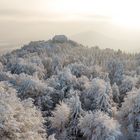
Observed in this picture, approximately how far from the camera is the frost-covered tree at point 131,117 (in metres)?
61.4

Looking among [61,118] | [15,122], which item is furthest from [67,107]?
[15,122]

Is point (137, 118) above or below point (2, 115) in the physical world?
below

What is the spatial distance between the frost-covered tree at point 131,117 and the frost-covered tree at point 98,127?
14.0 ft

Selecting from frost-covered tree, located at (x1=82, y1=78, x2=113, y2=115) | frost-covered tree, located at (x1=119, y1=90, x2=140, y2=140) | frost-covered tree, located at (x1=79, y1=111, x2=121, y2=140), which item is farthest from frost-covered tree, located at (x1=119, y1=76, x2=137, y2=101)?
frost-covered tree, located at (x1=79, y1=111, x2=121, y2=140)

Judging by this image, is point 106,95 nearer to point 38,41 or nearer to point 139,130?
point 139,130

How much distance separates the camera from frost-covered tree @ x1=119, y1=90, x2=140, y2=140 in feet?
201

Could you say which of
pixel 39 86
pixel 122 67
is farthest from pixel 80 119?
pixel 122 67

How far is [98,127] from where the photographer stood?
5553 centimetres

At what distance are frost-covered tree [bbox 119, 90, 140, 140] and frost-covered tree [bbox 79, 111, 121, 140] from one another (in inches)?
168

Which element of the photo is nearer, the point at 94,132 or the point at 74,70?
the point at 94,132

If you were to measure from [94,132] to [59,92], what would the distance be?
62.8 feet

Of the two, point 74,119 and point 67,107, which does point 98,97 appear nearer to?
point 67,107

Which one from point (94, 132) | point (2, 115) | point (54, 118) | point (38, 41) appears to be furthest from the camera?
point (38, 41)

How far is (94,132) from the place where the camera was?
55.9 m
